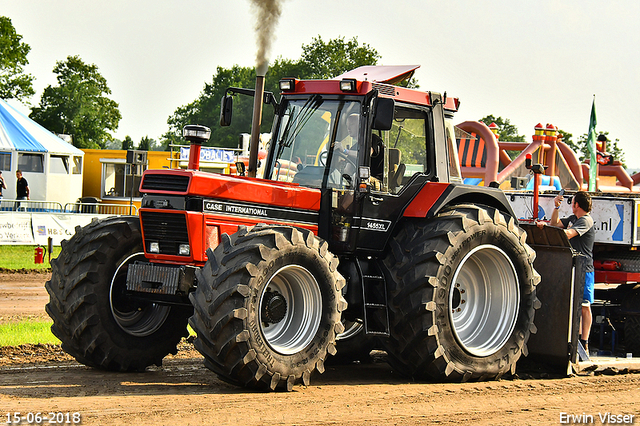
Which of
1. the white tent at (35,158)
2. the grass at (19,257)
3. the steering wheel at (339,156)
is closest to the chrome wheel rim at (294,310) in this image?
the steering wheel at (339,156)

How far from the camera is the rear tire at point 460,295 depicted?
6938mm

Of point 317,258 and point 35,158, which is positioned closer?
point 317,258

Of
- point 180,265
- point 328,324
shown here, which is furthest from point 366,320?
point 180,265

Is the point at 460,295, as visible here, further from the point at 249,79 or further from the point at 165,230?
the point at 249,79

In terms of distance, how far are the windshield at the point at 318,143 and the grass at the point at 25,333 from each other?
3.69m

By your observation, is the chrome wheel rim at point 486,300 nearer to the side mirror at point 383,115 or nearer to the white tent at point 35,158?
the side mirror at point 383,115

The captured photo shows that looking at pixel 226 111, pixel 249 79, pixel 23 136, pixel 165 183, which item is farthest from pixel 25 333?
pixel 249 79

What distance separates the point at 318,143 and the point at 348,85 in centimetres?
62

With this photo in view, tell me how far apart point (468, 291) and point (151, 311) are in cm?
319

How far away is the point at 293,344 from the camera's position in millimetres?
6504

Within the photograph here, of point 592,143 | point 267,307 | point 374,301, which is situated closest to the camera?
point 267,307

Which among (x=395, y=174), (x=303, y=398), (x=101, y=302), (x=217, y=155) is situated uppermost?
(x=217, y=155)

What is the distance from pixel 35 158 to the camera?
27750 millimetres

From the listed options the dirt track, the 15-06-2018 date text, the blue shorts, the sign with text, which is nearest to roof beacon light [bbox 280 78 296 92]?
the dirt track
